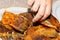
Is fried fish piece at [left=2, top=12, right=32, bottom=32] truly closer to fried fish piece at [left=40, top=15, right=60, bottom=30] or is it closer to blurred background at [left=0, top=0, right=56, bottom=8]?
fried fish piece at [left=40, top=15, right=60, bottom=30]

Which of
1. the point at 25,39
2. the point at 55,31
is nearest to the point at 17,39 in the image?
the point at 25,39

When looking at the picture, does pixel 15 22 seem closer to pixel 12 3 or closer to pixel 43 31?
pixel 43 31

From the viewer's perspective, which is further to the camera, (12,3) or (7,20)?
(12,3)

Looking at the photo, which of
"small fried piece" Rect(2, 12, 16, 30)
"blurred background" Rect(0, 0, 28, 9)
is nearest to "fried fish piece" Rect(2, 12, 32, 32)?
"small fried piece" Rect(2, 12, 16, 30)

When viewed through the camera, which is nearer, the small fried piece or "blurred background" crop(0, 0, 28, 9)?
the small fried piece

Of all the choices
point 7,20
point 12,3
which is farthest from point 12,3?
point 7,20

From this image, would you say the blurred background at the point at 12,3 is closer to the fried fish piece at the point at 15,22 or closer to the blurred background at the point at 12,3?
the blurred background at the point at 12,3

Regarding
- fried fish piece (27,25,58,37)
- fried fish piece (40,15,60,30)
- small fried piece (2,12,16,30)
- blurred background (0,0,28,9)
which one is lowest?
fried fish piece (27,25,58,37)

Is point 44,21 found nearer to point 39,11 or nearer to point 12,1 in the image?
point 39,11

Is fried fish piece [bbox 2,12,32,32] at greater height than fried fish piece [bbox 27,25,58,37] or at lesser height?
greater

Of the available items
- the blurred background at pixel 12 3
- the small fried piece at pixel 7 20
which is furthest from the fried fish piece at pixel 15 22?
the blurred background at pixel 12 3
